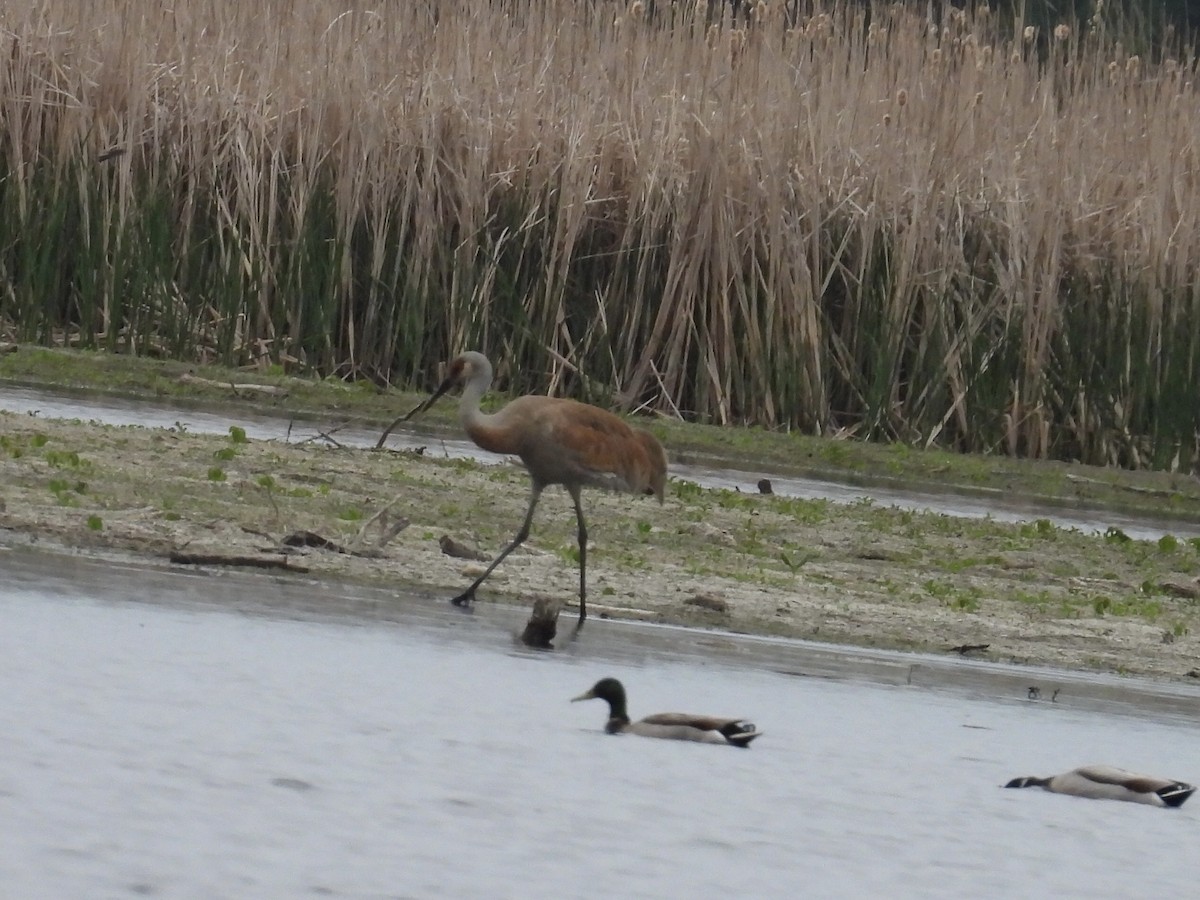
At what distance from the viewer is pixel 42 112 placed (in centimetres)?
1590

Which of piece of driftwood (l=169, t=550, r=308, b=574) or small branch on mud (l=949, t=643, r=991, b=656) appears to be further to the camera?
small branch on mud (l=949, t=643, r=991, b=656)

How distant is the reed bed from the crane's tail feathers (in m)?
→ 8.44

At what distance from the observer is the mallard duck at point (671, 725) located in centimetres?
730

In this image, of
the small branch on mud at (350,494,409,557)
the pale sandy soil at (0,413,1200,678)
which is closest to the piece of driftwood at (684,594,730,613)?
the pale sandy soil at (0,413,1200,678)

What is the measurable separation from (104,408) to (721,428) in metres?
3.78

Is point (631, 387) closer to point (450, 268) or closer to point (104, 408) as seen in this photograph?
point (450, 268)

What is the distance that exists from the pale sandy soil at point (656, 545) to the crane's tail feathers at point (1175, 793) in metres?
2.65

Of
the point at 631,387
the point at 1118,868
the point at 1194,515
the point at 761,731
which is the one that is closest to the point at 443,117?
the point at 631,387

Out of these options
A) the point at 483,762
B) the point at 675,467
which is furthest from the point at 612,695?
the point at 675,467

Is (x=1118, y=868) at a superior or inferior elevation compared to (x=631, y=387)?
inferior

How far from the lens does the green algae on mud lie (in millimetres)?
9984

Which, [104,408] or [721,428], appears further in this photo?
[721,428]

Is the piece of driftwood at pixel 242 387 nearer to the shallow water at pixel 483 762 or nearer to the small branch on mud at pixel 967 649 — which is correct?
the shallow water at pixel 483 762

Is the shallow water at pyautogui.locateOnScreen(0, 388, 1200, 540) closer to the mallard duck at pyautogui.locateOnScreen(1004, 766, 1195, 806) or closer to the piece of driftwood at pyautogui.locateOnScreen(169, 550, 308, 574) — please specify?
the piece of driftwood at pyautogui.locateOnScreen(169, 550, 308, 574)
